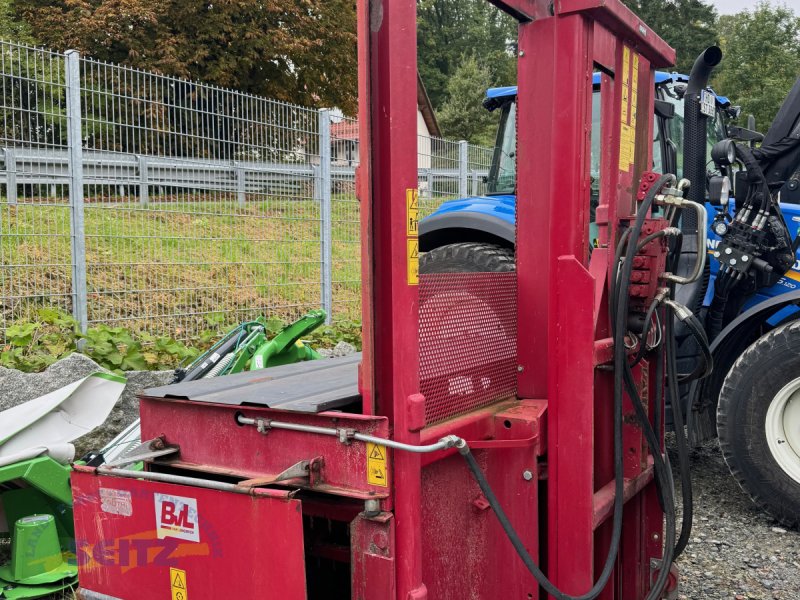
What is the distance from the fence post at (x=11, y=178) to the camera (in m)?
4.86

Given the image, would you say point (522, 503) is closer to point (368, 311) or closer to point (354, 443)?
point (354, 443)

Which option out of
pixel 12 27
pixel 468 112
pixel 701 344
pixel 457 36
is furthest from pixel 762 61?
pixel 701 344

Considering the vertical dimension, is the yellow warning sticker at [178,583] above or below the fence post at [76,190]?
below

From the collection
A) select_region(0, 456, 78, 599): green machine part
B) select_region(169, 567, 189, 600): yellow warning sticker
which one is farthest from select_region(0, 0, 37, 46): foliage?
select_region(169, 567, 189, 600): yellow warning sticker

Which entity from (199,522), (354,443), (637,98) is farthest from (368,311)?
(637,98)

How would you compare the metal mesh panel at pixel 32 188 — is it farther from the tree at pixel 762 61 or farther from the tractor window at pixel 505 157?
the tree at pixel 762 61

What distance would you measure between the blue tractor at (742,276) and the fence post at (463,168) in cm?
421

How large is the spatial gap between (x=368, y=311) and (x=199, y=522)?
71 centimetres

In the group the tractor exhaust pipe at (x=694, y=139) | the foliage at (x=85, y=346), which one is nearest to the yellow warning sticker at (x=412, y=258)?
the tractor exhaust pipe at (x=694, y=139)

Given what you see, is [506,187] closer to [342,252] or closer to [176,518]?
[342,252]

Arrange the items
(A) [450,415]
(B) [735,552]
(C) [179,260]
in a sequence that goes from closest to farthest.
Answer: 1. (A) [450,415]
2. (B) [735,552]
3. (C) [179,260]

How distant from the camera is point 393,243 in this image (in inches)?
70.8

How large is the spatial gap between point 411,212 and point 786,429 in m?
2.99

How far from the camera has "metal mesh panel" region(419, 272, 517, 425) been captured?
2.11 m
